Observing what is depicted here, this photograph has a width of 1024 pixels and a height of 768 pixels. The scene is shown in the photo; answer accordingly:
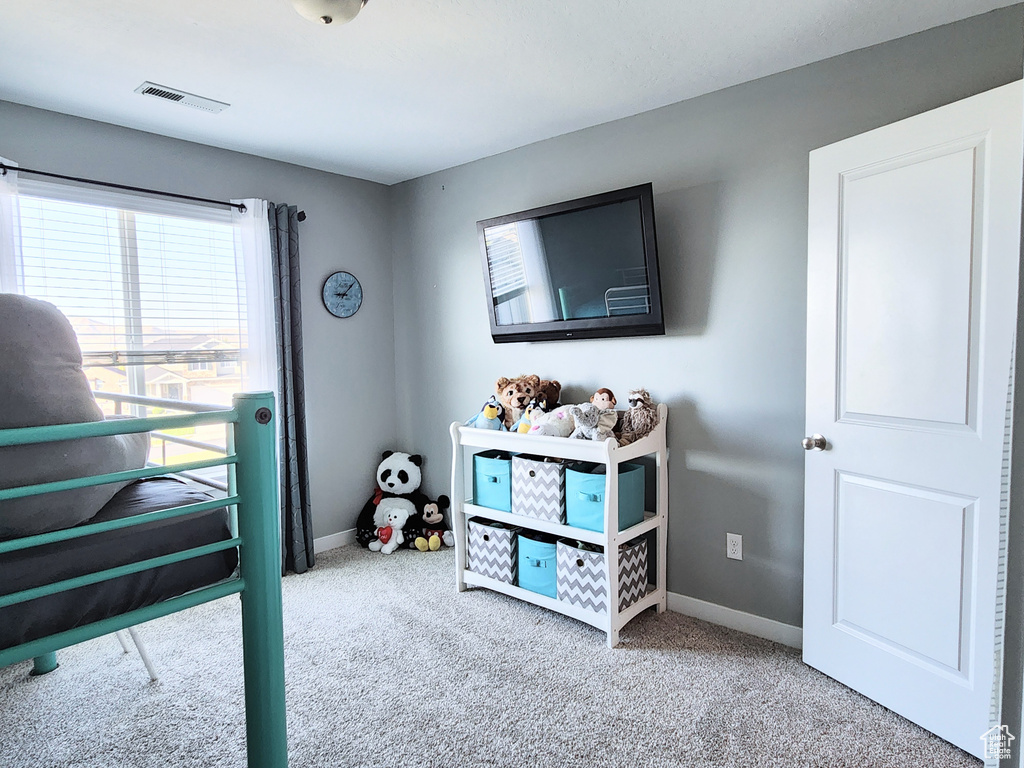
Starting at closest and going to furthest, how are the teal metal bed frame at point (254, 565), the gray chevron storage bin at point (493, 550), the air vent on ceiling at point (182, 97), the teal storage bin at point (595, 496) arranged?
the teal metal bed frame at point (254, 565), the air vent on ceiling at point (182, 97), the teal storage bin at point (595, 496), the gray chevron storage bin at point (493, 550)

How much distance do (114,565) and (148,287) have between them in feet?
6.97

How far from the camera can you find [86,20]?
1859 millimetres

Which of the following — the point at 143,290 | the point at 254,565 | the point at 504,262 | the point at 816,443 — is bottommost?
the point at 254,565

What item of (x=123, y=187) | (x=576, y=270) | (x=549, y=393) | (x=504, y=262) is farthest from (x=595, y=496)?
(x=123, y=187)

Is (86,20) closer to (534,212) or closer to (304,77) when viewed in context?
Result: (304,77)

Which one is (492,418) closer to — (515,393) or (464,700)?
(515,393)

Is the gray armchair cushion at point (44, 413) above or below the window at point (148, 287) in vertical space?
below

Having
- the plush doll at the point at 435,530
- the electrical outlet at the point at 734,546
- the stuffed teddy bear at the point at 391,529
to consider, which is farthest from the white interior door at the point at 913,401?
the stuffed teddy bear at the point at 391,529

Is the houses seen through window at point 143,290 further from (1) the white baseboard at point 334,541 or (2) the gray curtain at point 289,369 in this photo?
(1) the white baseboard at point 334,541

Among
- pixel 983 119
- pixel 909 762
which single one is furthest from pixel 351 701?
pixel 983 119

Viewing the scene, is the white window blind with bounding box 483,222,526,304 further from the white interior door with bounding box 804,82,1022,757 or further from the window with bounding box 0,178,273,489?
the white interior door with bounding box 804,82,1022,757

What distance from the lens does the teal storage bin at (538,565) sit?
2623 mm

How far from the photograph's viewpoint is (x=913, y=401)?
1.83m

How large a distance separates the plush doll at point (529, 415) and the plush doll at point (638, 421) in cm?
44
